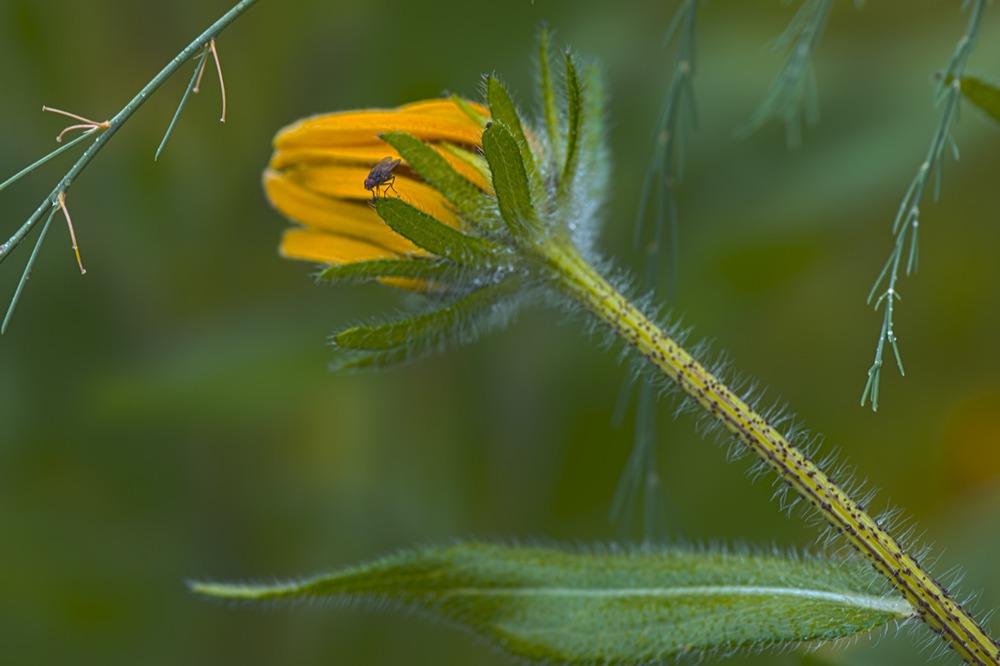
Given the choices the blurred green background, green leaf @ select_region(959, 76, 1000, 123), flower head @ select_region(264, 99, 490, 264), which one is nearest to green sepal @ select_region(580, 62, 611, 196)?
flower head @ select_region(264, 99, 490, 264)

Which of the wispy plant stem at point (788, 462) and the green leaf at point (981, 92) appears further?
the green leaf at point (981, 92)

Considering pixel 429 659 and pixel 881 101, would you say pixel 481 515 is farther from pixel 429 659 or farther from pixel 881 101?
pixel 881 101

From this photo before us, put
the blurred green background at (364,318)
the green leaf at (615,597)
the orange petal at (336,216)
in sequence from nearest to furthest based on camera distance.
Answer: the green leaf at (615,597) < the orange petal at (336,216) < the blurred green background at (364,318)

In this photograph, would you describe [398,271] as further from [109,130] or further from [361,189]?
[109,130]

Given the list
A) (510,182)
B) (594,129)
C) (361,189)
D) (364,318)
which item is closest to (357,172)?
(361,189)

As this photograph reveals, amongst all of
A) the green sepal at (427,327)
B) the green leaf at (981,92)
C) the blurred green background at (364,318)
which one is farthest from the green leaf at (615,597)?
the blurred green background at (364,318)

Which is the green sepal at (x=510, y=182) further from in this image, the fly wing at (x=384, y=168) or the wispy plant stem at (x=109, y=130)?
the wispy plant stem at (x=109, y=130)
